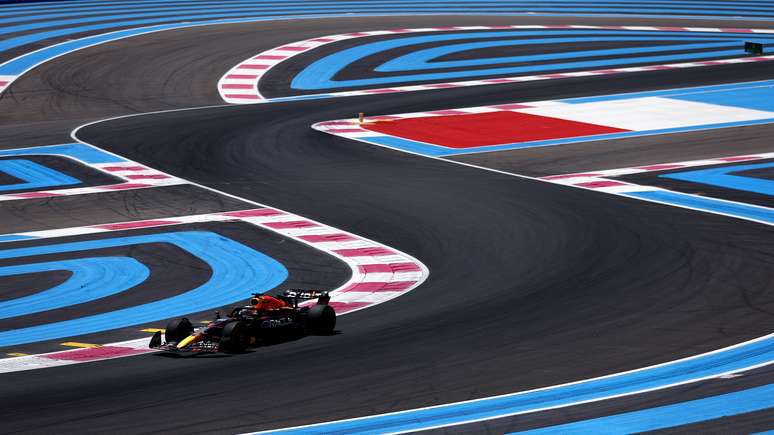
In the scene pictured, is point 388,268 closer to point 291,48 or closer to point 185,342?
point 185,342

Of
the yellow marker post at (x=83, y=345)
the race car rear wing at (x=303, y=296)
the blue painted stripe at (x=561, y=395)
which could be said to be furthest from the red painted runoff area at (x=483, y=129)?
the blue painted stripe at (x=561, y=395)

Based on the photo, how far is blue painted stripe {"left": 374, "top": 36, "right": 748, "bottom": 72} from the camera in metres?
36.5

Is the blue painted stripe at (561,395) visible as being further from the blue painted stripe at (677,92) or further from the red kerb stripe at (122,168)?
the blue painted stripe at (677,92)

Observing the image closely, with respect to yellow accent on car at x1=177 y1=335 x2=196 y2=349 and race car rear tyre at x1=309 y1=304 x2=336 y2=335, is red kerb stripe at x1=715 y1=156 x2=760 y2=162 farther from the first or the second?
yellow accent on car at x1=177 y1=335 x2=196 y2=349

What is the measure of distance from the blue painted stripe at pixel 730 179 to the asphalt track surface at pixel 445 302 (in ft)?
7.74

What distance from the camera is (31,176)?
23.6 m

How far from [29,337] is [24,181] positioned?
1079cm

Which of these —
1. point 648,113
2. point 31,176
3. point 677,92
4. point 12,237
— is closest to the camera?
point 12,237

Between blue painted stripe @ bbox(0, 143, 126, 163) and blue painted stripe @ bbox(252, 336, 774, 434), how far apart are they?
16.2 metres

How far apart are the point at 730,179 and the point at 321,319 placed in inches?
480

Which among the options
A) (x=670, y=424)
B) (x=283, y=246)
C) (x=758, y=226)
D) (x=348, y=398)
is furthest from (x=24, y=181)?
(x=670, y=424)

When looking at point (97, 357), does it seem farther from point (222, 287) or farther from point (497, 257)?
point (497, 257)

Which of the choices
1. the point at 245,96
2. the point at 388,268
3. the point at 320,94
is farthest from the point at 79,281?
the point at 320,94

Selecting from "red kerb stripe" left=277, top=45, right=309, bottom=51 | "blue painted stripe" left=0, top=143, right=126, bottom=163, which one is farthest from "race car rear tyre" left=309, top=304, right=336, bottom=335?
"red kerb stripe" left=277, top=45, right=309, bottom=51
